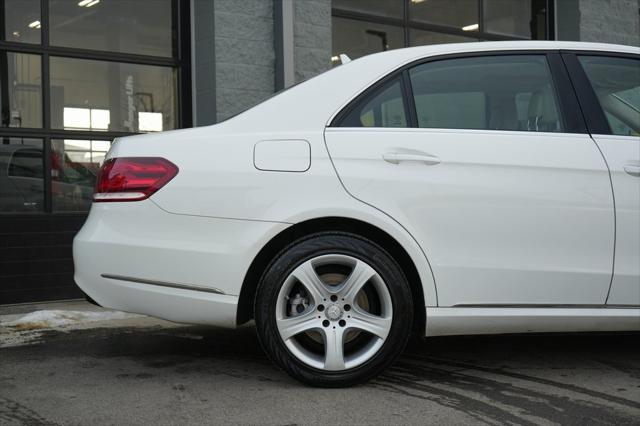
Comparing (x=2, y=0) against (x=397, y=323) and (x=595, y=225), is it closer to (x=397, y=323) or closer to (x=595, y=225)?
(x=397, y=323)

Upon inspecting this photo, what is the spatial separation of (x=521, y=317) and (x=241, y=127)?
162 cm

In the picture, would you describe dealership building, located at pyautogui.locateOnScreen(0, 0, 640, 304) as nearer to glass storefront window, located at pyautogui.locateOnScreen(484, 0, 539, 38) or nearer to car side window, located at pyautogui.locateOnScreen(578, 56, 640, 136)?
glass storefront window, located at pyautogui.locateOnScreen(484, 0, 539, 38)

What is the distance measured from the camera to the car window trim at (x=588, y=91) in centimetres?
373

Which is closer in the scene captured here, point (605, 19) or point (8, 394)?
point (8, 394)

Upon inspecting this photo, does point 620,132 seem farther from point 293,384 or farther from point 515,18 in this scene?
point 515,18

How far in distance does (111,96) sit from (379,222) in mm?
4481

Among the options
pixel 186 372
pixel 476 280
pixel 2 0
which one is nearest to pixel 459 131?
pixel 476 280

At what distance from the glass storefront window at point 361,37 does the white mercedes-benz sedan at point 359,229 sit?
4626mm

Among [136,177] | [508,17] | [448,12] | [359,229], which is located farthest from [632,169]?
[508,17]

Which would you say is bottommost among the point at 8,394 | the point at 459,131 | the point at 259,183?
the point at 8,394

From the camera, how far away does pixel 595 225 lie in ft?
11.6

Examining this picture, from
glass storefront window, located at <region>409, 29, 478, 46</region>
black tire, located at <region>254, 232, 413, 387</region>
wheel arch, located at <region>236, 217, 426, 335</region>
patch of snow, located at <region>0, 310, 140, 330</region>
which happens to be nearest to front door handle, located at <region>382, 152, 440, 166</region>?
wheel arch, located at <region>236, 217, 426, 335</region>

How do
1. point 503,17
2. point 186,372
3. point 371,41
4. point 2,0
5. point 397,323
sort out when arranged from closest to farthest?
point 397,323
point 186,372
point 2,0
point 371,41
point 503,17

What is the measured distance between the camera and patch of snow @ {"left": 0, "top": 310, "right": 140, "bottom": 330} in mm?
5410
